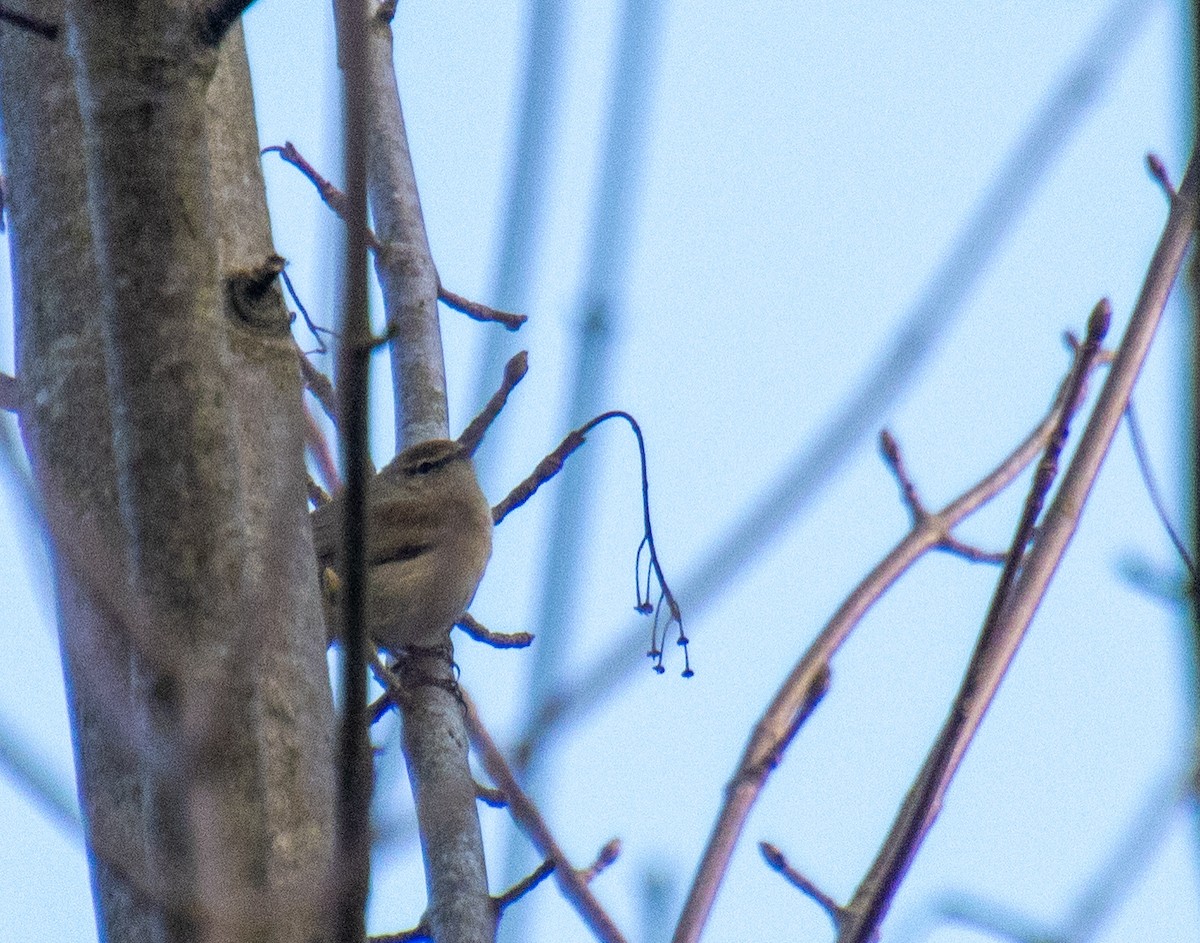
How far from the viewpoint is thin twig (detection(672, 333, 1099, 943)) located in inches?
88.9

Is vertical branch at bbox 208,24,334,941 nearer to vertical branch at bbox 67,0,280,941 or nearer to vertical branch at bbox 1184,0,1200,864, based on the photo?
vertical branch at bbox 67,0,280,941

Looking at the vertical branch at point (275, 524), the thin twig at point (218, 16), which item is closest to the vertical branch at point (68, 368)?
the vertical branch at point (275, 524)

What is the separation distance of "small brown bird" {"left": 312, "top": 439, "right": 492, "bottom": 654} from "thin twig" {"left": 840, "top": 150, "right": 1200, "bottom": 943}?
8.66 feet

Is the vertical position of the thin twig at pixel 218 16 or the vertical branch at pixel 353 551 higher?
the thin twig at pixel 218 16

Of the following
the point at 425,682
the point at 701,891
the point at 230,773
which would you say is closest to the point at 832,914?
the point at 701,891

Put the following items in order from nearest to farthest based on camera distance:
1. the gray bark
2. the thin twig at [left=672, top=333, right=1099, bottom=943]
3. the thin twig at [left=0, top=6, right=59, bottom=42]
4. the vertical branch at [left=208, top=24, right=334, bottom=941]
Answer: the gray bark
the vertical branch at [left=208, top=24, right=334, bottom=941]
the thin twig at [left=0, top=6, right=59, bottom=42]
the thin twig at [left=672, top=333, right=1099, bottom=943]

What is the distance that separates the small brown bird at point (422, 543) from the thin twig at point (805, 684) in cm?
161

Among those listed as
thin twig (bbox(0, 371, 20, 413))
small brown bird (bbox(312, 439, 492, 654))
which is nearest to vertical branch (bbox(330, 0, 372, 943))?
thin twig (bbox(0, 371, 20, 413))

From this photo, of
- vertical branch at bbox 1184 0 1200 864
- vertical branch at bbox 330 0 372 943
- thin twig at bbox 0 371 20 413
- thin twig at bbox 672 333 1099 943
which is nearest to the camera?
vertical branch at bbox 1184 0 1200 864

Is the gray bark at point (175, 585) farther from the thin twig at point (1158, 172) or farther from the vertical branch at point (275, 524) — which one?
the thin twig at point (1158, 172)

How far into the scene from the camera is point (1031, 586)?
202 centimetres

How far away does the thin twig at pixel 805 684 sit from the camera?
2.26m

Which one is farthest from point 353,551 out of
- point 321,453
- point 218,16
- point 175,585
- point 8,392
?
point 321,453

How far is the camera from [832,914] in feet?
8.82
